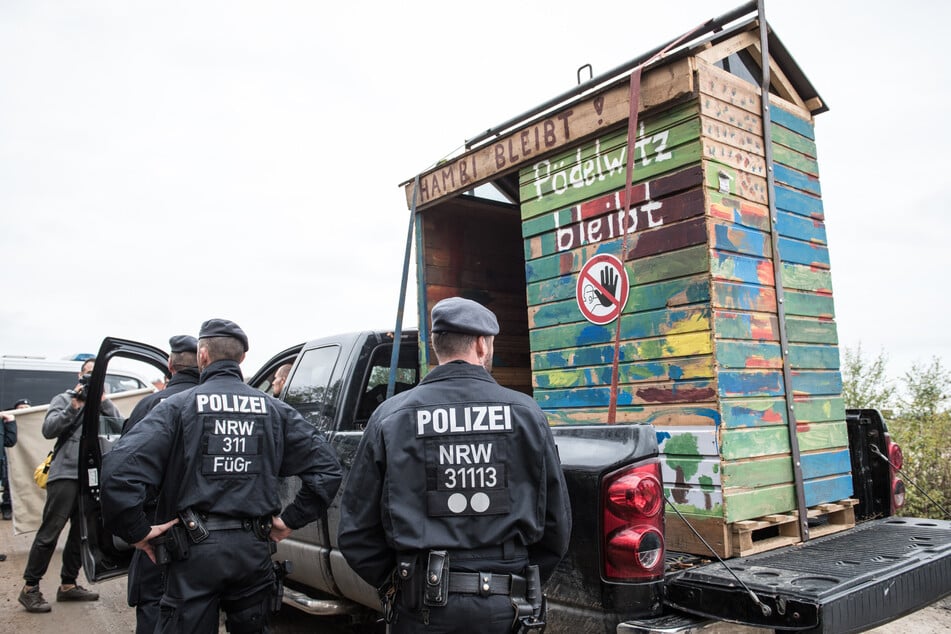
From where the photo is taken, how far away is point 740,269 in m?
3.18

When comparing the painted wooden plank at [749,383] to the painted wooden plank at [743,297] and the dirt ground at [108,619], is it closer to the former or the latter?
the painted wooden plank at [743,297]

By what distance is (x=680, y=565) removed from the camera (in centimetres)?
281

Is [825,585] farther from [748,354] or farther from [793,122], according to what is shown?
[793,122]

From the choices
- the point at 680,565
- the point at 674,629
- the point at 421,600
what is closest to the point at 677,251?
the point at 680,565

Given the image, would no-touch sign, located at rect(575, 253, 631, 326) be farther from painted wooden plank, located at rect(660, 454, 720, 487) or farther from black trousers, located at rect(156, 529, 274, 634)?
black trousers, located at rect(156, 529, 274, 634)

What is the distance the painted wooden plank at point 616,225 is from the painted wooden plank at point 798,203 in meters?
0.74

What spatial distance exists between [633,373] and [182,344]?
2556 mm

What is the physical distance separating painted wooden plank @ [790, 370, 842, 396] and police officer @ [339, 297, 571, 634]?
1.81m

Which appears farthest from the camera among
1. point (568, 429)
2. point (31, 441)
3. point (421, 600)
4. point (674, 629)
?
→ point (31, 441)

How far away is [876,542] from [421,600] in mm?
2246

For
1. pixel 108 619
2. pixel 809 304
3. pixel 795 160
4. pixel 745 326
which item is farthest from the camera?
pixel 108 619

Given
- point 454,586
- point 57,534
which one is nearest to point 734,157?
point 454,586

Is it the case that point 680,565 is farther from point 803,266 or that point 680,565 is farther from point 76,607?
point 76,607

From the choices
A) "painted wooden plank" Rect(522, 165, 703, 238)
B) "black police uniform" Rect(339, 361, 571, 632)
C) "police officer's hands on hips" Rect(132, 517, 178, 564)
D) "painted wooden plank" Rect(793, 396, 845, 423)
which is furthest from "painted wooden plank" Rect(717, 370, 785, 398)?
"police officer's hands on hips" Rect(132, 517, 178, 564)
